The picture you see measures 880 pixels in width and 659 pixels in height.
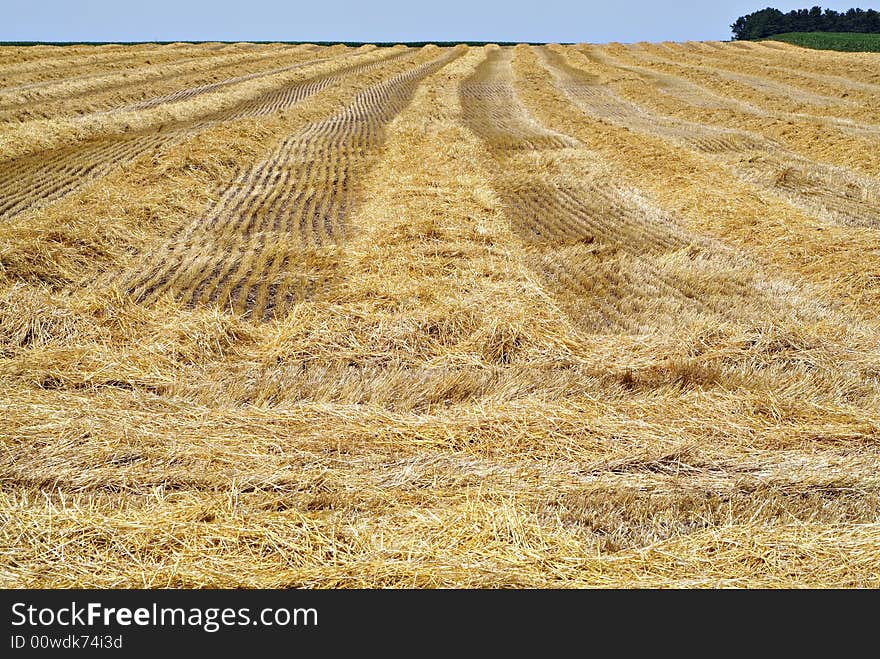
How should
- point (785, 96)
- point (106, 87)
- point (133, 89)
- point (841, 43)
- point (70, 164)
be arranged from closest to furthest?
point (70, 164) → point (785, 96) → point (133, 89) → point (106, 87) → point (841, 43)

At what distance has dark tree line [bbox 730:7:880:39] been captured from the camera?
90.9 metres

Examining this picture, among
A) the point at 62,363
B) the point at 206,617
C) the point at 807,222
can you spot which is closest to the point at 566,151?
the point at 807,222

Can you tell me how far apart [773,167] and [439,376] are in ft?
36.4

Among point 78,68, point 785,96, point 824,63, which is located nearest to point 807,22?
point 824,63

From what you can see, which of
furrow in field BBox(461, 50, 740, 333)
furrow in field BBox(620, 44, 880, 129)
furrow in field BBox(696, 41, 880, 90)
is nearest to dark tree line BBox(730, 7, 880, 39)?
furrow in field BBox(696, 41, 880, 90)

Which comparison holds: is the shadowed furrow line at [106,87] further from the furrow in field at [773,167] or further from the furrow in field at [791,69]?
the furrow in field at [791,69]

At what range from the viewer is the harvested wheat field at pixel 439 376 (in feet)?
10.9

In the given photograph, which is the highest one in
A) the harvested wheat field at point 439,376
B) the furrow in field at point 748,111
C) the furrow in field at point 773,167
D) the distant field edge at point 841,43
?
the distant field edge at point 841,43

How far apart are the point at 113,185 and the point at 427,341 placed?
28.3 feet

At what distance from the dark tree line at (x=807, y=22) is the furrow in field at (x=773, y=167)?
3788 inches

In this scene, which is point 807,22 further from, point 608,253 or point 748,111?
point 608,253

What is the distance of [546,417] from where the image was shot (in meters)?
4.44

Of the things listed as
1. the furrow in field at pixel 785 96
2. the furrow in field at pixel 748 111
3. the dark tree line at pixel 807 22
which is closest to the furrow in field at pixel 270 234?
the furrow in field at pixel 748 111

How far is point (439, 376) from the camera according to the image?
506 cm
